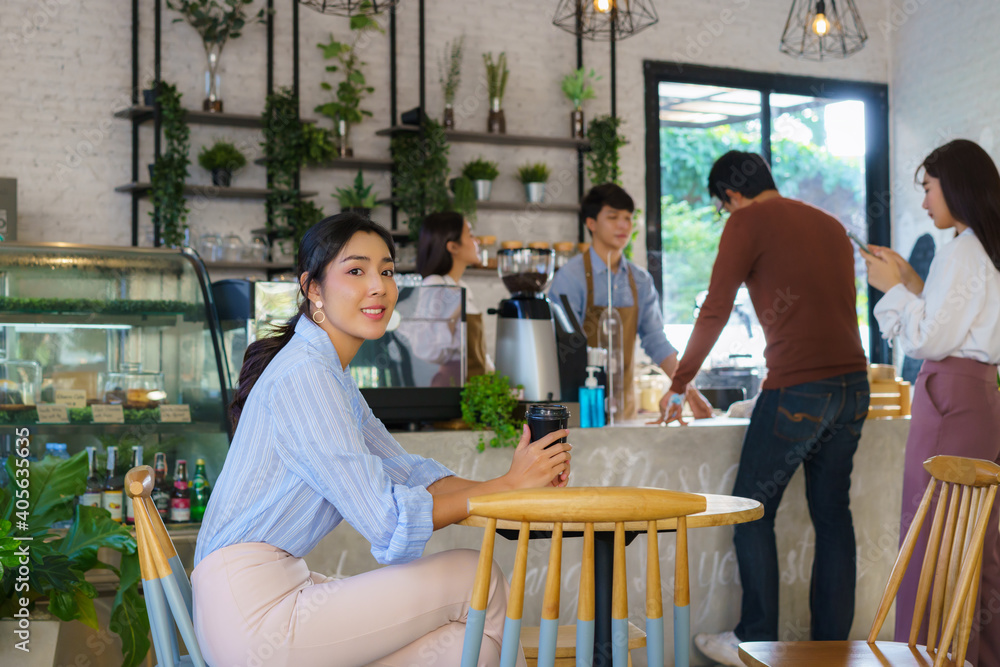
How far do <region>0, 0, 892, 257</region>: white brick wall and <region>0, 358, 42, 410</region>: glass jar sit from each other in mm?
2779

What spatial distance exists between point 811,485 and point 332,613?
209 cm

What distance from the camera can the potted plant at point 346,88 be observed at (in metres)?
5.52

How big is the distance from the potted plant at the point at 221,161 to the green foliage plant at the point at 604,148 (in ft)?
7.00

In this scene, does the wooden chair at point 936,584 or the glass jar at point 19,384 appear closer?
the wooden chair at point 936,584

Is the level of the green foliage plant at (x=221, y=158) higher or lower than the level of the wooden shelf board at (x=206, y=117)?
lower

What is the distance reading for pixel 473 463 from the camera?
119 inches

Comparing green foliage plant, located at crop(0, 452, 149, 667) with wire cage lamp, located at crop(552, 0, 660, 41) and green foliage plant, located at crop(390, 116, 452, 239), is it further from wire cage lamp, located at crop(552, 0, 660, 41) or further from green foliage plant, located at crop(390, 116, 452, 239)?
green foliage plant, located at crop(390, 116, 452, 239)

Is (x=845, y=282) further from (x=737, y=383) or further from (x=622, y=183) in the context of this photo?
(x=622, y=183)

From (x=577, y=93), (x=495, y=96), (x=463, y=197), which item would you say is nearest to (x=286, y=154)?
(x=463, y=197)

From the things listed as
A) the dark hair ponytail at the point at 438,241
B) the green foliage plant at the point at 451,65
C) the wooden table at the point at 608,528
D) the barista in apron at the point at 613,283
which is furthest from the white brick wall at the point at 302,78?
the wooden table at the point at 608,528

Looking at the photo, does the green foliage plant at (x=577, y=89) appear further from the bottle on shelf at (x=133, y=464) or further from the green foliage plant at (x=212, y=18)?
the bottle on shelf at (x=133, y=464)

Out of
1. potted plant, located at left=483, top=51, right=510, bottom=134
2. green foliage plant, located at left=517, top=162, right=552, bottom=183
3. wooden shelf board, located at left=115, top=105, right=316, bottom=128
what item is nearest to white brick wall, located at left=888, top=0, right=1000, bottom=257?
green foliage plant, located at left=517, top=162, right=552, bottom=183

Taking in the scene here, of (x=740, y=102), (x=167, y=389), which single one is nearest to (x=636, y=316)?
(x=167, y=389)

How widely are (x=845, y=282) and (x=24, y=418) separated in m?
2.41
